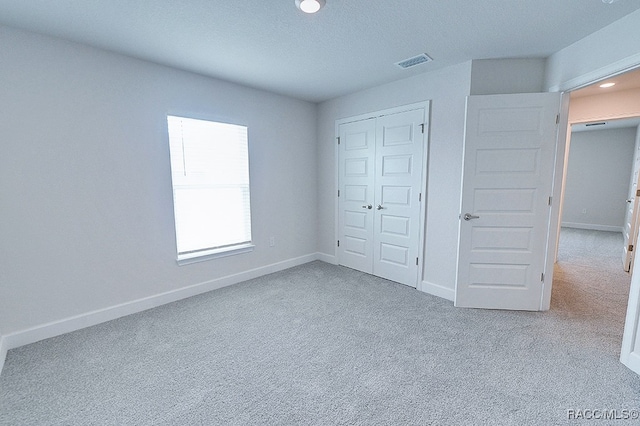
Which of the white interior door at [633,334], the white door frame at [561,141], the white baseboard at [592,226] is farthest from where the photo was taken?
the white baseboard at [592,226]

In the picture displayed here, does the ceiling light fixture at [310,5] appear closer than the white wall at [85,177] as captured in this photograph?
Yes

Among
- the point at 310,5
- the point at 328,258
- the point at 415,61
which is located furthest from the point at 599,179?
the point at 310,5

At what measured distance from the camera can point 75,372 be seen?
1.85 meters

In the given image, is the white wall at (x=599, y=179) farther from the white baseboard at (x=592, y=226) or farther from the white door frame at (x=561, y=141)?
the white door frame at (x=561, y=141)

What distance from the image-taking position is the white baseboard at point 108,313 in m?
2.14

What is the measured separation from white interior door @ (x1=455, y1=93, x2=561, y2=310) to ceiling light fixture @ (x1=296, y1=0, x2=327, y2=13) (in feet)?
5.47

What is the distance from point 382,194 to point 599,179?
6.77 m

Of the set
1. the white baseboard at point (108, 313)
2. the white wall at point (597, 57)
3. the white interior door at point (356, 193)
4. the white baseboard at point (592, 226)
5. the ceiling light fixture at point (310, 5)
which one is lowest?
the white baseboard at point (108, 313)

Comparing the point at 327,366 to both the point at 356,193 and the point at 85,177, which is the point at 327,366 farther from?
the point at 85,177

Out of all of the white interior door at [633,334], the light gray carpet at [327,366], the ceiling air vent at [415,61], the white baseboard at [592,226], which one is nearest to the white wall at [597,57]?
the ceiling air vent at [415,61]

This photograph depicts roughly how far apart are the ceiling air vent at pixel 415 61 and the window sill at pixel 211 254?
274cm

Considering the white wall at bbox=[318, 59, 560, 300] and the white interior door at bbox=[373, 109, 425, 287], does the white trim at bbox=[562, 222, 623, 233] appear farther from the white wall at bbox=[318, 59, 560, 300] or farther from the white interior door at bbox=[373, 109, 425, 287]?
the white interior door at bbox=[373, 109, 425, 287]

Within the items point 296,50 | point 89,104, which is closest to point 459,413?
point 296,50

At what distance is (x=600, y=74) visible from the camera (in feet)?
6.86
